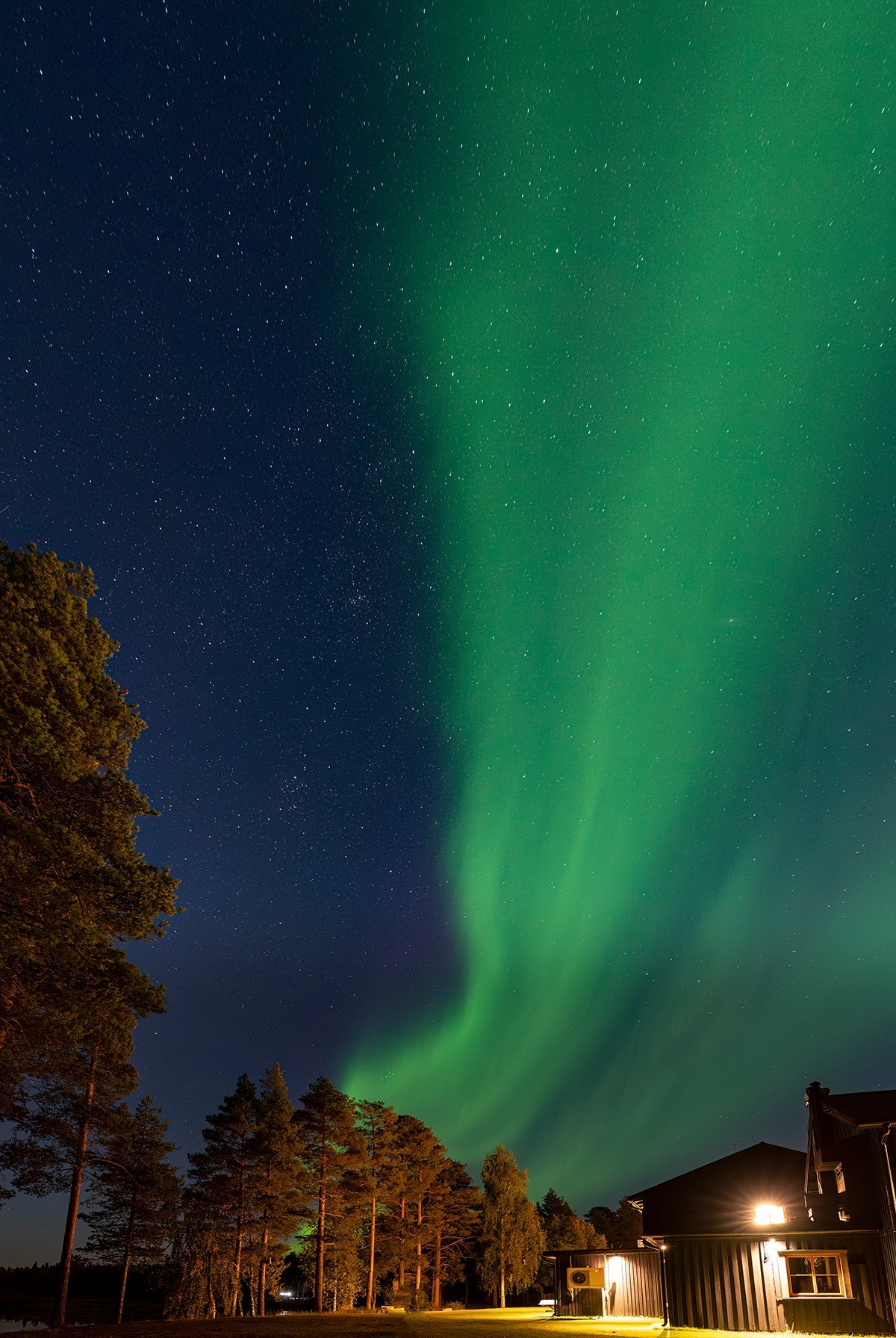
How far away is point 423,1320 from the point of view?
3247cm

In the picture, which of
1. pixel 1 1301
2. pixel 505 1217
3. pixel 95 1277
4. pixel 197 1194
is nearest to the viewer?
pixel 197 1194

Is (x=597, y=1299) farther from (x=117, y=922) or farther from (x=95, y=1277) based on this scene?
(x=95, y=1277)

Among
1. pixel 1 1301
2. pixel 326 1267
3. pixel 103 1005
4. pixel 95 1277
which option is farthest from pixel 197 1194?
pixel 95 1277

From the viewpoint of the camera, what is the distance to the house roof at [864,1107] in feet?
60.8

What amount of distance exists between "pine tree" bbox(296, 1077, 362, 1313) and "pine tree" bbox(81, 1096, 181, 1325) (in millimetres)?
7369

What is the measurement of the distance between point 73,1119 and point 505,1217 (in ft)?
123

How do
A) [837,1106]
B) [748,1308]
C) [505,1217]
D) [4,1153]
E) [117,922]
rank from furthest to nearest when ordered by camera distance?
[505,1217] < [4,1153] < [748,1308] < [837,1106] < [117,922]

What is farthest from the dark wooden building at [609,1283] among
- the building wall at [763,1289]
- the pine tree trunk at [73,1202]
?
the pine tree trunk at [73,1202]

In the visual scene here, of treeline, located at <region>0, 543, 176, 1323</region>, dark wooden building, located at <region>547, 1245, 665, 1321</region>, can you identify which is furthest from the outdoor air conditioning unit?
treeline, located at <region>0, 543, 176, 1323</region>

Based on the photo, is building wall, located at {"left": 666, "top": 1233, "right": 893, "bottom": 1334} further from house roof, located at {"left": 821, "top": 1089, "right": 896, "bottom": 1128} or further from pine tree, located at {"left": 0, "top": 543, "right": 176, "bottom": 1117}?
pine tree, located at {"left": 0, "top": 543, "right": 176, "bottom": 1117}

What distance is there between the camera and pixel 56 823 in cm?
1431

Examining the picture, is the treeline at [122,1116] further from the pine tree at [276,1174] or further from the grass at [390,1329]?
the grass at [390,1329]

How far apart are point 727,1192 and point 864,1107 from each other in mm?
13901

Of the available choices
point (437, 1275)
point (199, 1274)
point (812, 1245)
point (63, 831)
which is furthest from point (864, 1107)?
point (437, 1275)
